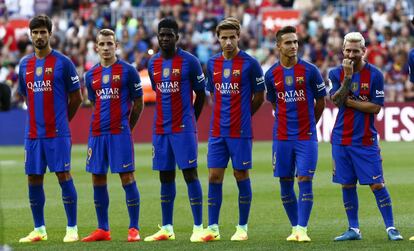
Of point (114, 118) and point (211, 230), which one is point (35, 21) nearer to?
point (114, 118)

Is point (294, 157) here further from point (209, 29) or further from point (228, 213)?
point (209, 29)

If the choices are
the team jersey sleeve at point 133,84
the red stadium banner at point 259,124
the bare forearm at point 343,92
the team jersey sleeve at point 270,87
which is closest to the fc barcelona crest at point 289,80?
the team jersey sleeve at point 270,87

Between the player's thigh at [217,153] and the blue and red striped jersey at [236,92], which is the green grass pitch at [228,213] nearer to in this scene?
the player's thigh at [217,153]

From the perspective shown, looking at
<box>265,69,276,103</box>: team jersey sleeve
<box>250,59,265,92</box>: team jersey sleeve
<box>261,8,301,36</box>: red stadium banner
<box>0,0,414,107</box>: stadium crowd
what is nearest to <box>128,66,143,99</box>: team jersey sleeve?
<box>250,59,265,92</box>: team jersey sleeve

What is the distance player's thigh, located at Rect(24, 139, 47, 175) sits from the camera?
493 inches

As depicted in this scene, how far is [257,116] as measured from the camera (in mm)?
29312

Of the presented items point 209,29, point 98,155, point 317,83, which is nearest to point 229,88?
point 317,83

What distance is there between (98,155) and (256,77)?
1.92 metres

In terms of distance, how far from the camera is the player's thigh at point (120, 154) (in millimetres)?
12555

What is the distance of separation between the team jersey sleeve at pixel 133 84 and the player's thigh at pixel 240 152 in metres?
1.14

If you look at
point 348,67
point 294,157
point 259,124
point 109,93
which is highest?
point 348,67

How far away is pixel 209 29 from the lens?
33719 millimetres

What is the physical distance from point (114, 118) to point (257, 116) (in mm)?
16860

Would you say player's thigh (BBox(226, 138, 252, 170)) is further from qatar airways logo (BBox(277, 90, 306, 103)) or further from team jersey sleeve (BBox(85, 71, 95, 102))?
team jersey sleeve (BBox(85, 71, 95, 102))
